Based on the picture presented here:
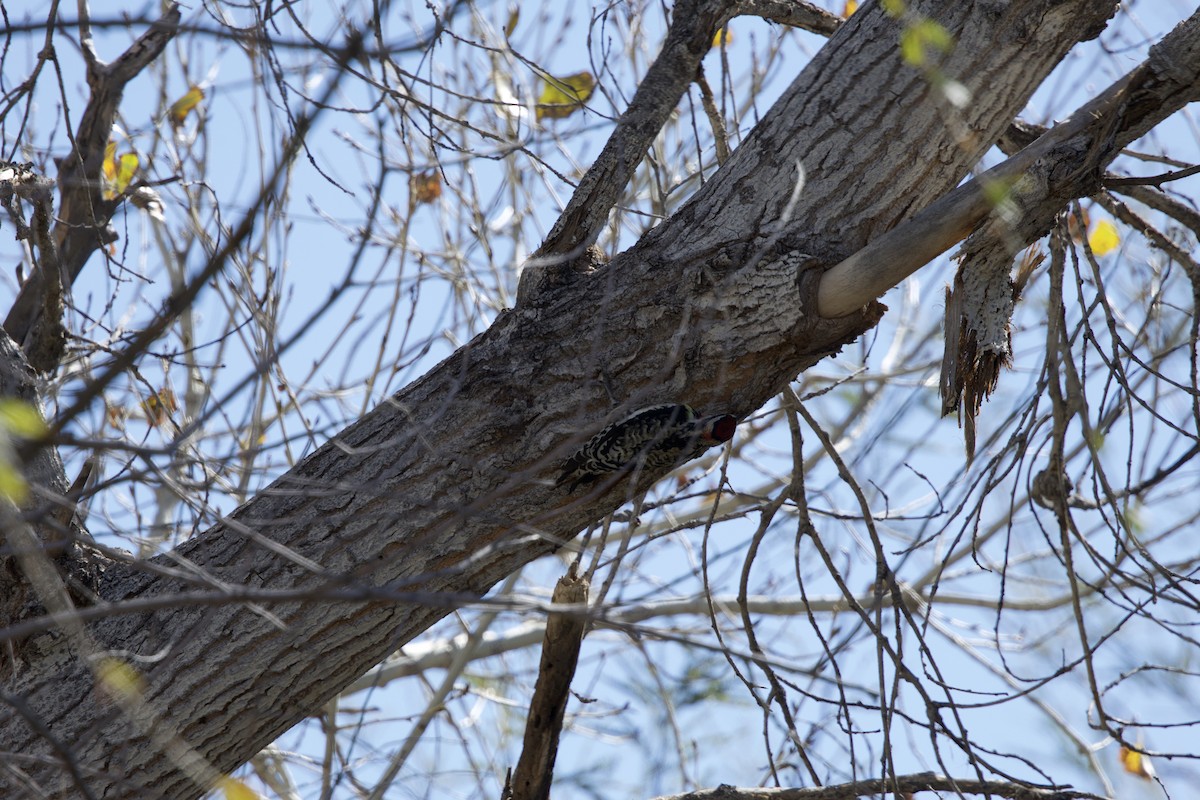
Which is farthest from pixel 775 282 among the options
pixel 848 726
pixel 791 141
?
pixel 848 726

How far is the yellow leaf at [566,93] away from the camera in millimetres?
3240

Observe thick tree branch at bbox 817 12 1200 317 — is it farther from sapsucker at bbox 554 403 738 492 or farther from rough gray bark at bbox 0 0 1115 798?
sapsucker at bbox 554 403 738 492

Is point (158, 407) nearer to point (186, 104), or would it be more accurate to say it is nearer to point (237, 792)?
point (186, 104)

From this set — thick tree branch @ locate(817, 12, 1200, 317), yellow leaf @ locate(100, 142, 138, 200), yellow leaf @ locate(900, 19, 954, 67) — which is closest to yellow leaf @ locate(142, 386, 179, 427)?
yellow leaf @ locate(100, 142, 138, 200)

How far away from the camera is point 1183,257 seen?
3262mm

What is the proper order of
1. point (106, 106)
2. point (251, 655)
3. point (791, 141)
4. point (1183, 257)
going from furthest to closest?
point (106, 106) → point (1183, 257) → point (791, 141) → point (251, 655)

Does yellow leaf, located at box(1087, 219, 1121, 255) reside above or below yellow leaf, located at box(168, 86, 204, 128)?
below

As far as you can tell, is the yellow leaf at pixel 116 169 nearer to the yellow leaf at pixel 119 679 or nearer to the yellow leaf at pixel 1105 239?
the yellow leaf at pixel 119 679

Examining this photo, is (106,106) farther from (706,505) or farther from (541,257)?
(706,505)

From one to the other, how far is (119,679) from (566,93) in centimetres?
210

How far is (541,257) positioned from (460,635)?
11.3 feet

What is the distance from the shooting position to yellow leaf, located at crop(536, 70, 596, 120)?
3240 millimetres

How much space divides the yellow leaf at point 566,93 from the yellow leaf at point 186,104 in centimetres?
137

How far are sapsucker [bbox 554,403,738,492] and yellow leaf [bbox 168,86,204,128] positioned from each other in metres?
2.71
